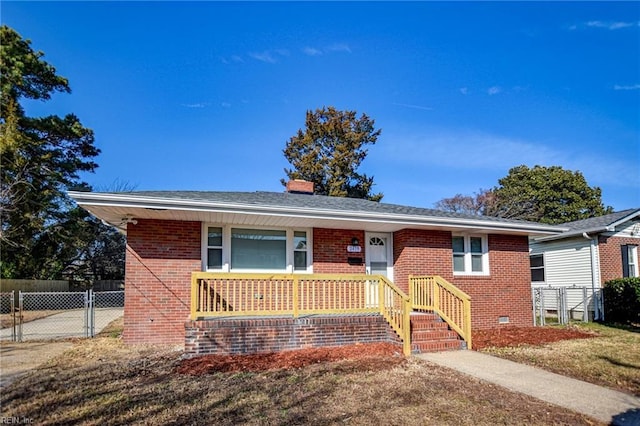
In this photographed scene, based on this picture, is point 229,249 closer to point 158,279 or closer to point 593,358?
point 158,279

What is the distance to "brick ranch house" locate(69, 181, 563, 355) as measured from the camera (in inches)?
325

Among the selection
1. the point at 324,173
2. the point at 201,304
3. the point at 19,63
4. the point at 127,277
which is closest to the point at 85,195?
the point at 127,277

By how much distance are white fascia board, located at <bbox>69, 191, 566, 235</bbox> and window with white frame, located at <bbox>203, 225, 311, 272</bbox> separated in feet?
4.87

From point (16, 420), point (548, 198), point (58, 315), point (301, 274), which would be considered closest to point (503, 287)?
point (301, 274)

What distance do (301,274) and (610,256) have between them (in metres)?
12.6

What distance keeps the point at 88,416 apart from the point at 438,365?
5.32 metres

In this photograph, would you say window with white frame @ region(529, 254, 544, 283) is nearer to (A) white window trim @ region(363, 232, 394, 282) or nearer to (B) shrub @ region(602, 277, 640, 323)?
(B) shrub @ region(602, 277, 640, 323)

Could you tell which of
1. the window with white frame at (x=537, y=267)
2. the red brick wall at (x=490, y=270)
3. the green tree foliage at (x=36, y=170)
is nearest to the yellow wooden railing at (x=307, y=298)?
the red brick wall at (x=490, y=270)

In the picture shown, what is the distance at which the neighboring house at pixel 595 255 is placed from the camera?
48.4 feet

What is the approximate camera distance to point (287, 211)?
9227 millimetres

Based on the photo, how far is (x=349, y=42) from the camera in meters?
13.1

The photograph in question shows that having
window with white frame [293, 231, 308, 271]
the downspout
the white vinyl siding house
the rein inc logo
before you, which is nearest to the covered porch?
window with white frame [293, 231, 308, 271]

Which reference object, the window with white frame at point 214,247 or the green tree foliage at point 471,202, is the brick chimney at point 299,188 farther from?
the green tree foliage at point 471,202

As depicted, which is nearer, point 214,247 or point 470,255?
point 214,247
